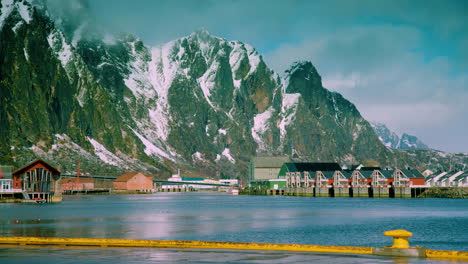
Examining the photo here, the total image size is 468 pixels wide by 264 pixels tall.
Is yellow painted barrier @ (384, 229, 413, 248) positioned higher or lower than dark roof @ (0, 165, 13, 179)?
lower

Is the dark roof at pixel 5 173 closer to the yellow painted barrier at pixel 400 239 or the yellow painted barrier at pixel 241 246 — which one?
the yellow painted barrier at pixel 241 246

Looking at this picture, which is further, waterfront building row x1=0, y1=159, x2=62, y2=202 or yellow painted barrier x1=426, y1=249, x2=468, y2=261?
waterfront building row x1=0, y1=159, x2=62, y2=202

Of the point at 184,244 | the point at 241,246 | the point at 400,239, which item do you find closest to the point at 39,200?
the point at 184,244

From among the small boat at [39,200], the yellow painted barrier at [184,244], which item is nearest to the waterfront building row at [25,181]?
the small boat at [39,200]

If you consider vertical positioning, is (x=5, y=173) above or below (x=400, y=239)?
above

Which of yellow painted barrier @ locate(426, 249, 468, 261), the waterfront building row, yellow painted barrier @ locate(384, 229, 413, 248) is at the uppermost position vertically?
the waterfront building row

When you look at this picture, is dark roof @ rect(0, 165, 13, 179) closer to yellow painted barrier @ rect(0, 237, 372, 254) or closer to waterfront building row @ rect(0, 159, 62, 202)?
waterfront building row @ rect(0, 159, 62, 202)

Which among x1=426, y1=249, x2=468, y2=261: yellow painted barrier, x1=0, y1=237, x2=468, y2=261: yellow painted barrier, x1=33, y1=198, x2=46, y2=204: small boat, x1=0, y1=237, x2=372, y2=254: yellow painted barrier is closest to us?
x1=426, y1=249, x2=468, y2=261: yellow painted barrier

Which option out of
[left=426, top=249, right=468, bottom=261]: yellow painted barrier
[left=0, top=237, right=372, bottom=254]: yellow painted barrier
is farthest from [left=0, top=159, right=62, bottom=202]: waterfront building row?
[left=426, top=249, right=468, bottom=261]: yellow painted barrier

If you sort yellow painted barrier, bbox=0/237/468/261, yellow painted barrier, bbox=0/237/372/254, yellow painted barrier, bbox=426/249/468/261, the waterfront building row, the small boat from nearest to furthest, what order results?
1. yellow painted barrier, bbox=426/249/468/261
2. yellow painted barrier, bbox=0/237/468/261
3. yellow painted barrier, bbox=0/237/372/254
4. the waterfront building row
5. the small boat

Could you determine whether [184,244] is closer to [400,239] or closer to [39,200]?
[400,239]

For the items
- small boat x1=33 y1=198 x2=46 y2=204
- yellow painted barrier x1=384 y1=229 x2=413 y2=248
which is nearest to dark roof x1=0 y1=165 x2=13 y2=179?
small boat x1=33 y1=198 x2=46 y2=204

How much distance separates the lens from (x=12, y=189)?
197m

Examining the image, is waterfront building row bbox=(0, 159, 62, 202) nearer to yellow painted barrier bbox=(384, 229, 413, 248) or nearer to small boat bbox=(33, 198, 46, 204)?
small boat bbox=(33, 198, 46, 204)
